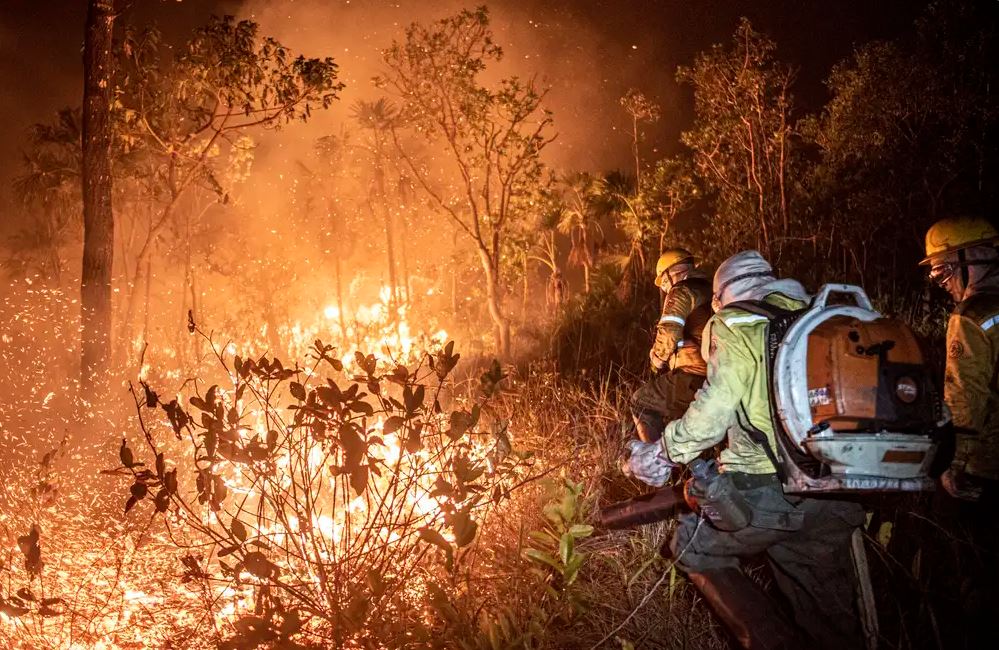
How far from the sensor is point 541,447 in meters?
5.36

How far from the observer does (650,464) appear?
3053 mm

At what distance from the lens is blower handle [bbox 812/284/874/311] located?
8.80 ft

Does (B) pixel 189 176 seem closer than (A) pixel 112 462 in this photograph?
No

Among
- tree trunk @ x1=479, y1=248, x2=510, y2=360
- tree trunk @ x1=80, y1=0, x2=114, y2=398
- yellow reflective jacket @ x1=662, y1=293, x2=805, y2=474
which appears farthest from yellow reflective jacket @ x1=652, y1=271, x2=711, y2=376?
tree trunk @ x1=479, y1=248, x2=510, y2=360

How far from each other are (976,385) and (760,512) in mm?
1286

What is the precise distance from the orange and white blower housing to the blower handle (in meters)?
0.11

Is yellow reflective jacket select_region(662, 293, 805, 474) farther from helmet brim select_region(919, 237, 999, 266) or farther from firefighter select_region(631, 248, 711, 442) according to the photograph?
firefighter select_region(631, 248, 711, 442)

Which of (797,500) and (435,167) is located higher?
(435,167)

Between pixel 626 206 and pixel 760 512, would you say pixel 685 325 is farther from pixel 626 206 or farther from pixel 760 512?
Result: pixel 626 206

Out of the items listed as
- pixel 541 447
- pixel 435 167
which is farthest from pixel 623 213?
pixel 541 447

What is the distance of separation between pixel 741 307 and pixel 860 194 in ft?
55.0

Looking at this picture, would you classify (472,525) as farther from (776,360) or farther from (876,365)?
(876,365)

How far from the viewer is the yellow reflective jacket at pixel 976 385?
3.23m

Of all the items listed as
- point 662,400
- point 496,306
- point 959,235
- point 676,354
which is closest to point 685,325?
point 676,354
